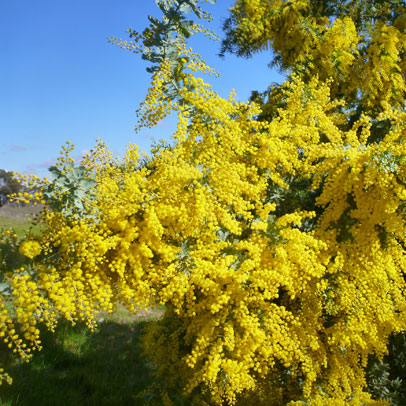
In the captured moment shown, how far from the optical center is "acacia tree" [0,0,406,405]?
7.98 ft

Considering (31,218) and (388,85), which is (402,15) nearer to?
(388,85)

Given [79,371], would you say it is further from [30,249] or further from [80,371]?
[30,249]

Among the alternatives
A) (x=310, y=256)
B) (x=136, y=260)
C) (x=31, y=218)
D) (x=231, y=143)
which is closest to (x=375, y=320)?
(x=310, y=256)

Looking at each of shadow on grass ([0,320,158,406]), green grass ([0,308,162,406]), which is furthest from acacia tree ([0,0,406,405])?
shadow on grass ([0,320,158,406])

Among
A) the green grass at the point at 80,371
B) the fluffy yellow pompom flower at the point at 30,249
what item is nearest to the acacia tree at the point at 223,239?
the fluffy yellow pompom flower at the point at 30,249

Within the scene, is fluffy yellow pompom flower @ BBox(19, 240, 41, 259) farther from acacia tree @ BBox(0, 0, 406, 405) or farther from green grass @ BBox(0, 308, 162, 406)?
green grass @ BBox(0, 308, 162, 406)

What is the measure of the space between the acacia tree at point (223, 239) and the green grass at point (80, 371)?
242 cm

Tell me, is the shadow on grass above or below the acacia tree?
below

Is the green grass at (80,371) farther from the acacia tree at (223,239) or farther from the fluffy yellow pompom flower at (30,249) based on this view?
the fluffy yellow pompom flower at (30,249)

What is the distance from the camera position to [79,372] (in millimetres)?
6449

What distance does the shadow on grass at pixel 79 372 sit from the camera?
5566mm

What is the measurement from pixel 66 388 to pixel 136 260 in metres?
4.77

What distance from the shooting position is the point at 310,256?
112 inches

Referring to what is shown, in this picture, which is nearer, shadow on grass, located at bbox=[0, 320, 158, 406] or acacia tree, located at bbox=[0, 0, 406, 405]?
acacia tree, located at bbox=[0, 0, 406, 405]
